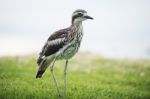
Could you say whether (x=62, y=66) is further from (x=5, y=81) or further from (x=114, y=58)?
(x=5, y=81)

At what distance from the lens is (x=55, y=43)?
12.5 m

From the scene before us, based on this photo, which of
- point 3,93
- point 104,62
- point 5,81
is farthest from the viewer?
point 104,62

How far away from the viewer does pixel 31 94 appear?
12.8m

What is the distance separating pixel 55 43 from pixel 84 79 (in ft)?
16.4

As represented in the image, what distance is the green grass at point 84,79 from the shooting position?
43.7 feet

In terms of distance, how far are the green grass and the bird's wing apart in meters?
1.28

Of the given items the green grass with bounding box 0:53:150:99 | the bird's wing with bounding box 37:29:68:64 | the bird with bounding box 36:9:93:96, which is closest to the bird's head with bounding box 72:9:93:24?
the bird with bounding box 36:9:93:96

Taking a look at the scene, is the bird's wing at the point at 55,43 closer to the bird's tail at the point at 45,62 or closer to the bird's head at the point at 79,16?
the bird's tail at the point at 45,62

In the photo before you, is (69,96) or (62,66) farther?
(62,66)

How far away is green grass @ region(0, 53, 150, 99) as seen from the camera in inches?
524

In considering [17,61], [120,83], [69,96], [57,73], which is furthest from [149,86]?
[17,61]

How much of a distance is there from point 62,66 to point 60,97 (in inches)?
320

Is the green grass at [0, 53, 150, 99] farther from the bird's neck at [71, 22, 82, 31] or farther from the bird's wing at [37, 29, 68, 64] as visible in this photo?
the bird's neck at [71, 22, 82, 31]

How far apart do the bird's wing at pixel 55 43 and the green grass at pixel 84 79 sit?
1283 millimetres
